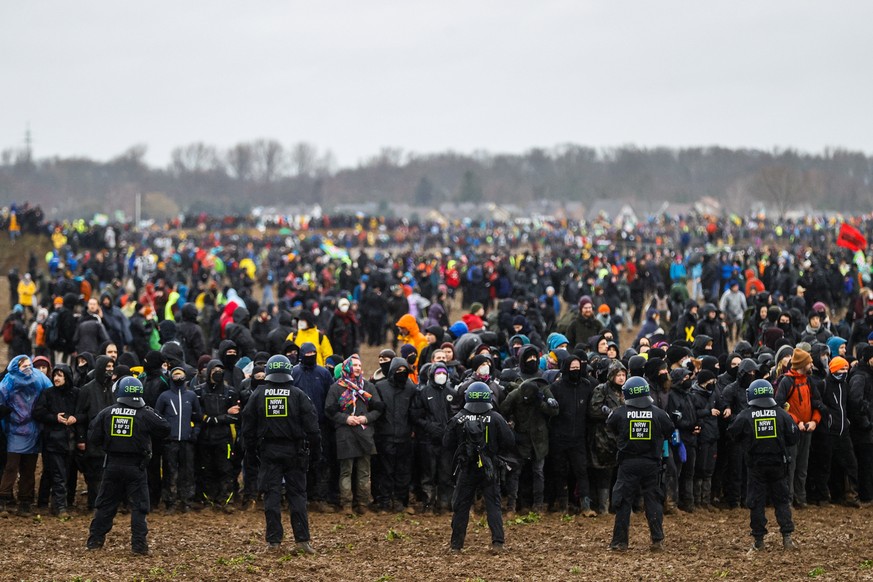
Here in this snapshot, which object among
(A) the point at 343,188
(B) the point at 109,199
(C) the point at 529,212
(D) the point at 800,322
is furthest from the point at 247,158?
(D) the point at 800,322

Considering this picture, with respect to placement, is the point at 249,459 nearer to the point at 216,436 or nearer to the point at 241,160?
the point at 216,436

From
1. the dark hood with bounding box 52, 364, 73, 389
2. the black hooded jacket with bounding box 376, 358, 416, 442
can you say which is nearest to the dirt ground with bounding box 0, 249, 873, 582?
the black hooded jacket with bounding box 376, 358, 416, 442

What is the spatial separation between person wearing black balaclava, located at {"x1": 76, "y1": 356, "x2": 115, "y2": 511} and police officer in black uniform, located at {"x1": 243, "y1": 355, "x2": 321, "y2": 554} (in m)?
2.18

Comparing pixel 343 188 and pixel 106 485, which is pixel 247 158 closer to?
pixel 343 188

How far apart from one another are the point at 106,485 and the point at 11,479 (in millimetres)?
2210

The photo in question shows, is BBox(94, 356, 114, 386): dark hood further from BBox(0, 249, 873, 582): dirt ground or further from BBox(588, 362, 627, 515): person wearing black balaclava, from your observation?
BBox(588, 362, 627, 515): person wearing black balaclava

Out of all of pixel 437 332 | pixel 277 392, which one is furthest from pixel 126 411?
pixel 437 332

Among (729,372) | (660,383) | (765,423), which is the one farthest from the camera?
(729,372)

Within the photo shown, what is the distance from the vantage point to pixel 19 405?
38.0 ft

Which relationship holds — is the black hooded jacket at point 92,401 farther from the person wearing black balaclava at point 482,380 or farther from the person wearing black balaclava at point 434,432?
the person wearing black balaclava at point 482,380

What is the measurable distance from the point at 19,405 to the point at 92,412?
27.7 inches

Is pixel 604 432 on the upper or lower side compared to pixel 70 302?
lower

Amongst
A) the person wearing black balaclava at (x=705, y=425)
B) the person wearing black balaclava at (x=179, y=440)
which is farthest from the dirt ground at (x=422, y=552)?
the person wearing black balaclava at (x=705, y=425)

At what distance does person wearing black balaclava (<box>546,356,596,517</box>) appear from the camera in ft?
39.1
